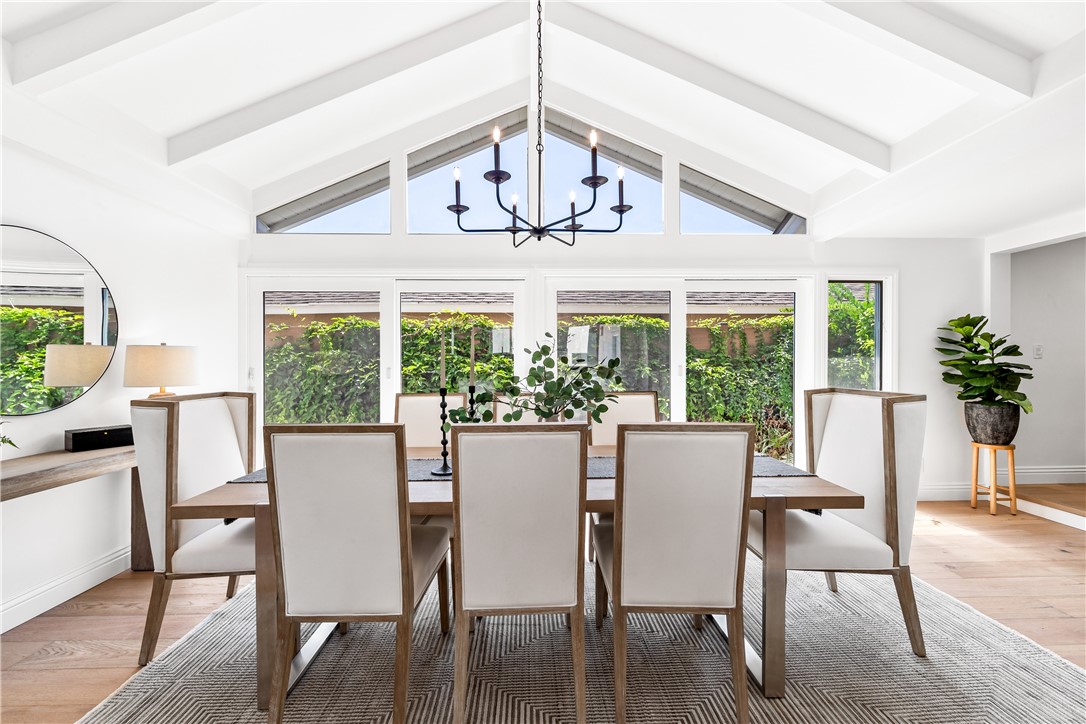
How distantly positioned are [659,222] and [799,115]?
1.18m

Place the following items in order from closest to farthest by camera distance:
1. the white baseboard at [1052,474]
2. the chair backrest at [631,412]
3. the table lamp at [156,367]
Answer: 1. the table lamp at [156,367]
2. the chair backrest at [631,412]
3. the white baseboard at [1052,474]

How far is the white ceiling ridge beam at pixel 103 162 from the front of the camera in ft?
7.50

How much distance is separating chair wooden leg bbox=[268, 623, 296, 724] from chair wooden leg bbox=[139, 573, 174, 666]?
27.0 inches

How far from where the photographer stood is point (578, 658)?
165cm

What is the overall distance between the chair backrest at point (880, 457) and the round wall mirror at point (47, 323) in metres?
3.54

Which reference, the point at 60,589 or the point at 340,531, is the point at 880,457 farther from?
the point at 60,589

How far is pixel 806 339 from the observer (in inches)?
169

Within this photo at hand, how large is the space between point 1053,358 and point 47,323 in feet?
22.3

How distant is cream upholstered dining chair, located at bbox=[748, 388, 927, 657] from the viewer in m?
2.00

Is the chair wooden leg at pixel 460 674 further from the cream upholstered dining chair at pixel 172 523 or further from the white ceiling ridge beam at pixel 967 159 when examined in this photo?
the white ceiling ridge beam at pixel 967 159

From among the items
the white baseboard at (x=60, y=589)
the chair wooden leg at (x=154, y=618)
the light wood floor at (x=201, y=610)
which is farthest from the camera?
the white baseboard at (x=60, y=589)

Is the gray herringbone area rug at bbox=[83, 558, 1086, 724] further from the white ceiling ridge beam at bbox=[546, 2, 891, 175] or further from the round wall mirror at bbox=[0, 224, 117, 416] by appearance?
the white ceiling ridge beam at bbox=[546, 2, 891, 175]

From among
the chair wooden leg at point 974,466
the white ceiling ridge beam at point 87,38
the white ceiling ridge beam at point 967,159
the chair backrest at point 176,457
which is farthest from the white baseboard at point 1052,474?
the white ceiling ridge beam at point 87,38

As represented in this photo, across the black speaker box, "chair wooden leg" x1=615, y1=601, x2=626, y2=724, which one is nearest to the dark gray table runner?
"chair wooden leg" x1=615, y1=601, x2=626, y2=724
